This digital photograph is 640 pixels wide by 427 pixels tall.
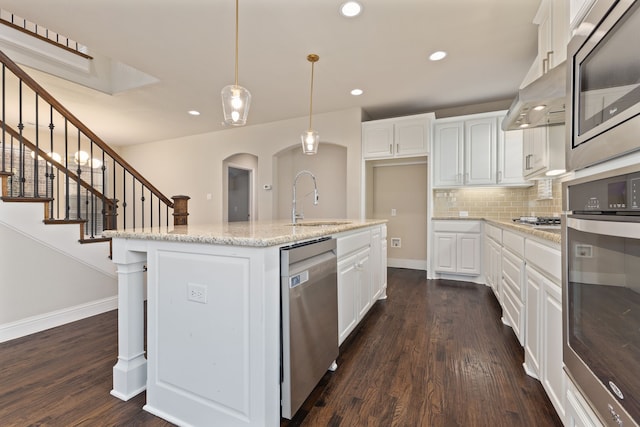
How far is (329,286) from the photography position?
1706mm

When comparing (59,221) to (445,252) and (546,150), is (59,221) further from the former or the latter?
(445,252)

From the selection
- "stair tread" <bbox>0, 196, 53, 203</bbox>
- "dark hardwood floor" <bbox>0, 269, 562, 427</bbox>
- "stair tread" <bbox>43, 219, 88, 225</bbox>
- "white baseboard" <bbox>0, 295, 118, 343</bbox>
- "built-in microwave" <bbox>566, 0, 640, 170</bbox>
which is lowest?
"dark hardwood floor" <bbox>0, 269, 562, 427</bbox>

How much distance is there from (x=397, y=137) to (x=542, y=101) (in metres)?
2.97

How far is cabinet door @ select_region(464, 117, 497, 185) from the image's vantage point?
392cm

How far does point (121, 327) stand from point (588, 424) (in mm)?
2075

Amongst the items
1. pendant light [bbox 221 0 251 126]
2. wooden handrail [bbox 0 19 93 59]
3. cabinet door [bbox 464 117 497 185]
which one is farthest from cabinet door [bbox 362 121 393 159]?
wooden handrail [bbox 0 19 93 59]

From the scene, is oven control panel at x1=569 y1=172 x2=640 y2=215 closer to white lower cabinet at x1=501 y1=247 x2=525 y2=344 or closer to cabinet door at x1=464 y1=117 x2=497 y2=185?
white lower cabinet at x1=501 y1=247 x2=525 y2=344

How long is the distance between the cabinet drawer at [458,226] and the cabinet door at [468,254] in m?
0.07

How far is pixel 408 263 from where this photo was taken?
5.04 metres

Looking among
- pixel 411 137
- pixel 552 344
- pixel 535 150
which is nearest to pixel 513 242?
pixel 552 344

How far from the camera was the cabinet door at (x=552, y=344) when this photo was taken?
4.12 ft

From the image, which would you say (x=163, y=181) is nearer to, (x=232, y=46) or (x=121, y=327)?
(x=232, y=46)

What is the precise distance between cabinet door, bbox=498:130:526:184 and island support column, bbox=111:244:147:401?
4.20 m

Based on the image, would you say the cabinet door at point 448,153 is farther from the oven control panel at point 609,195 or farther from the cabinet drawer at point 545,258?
the oven control panel at point 609,195
